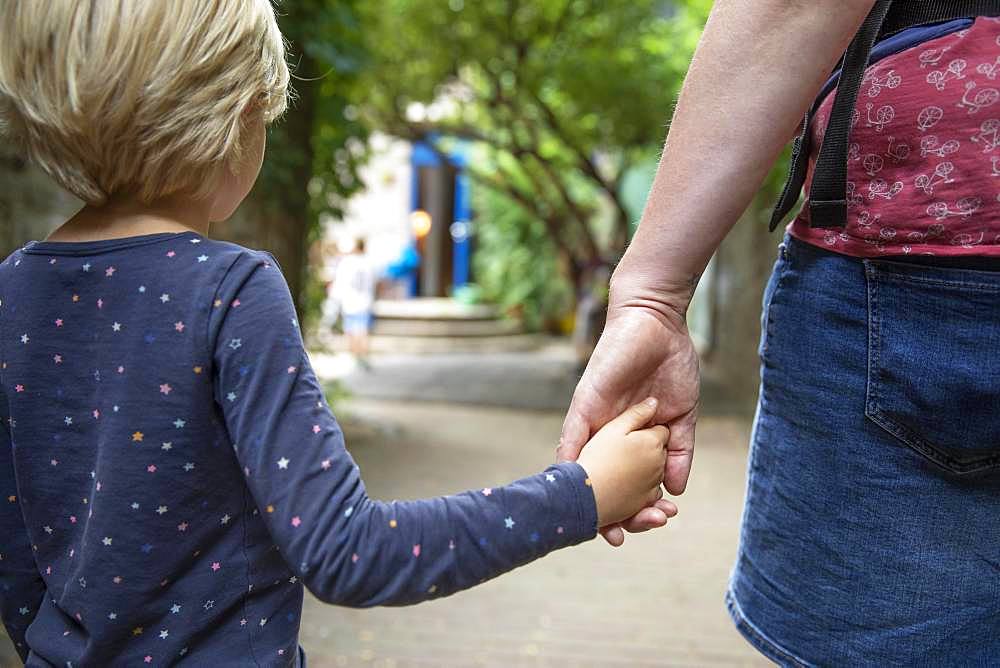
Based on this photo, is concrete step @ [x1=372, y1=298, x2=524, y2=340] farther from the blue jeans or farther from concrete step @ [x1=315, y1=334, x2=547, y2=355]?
the blue jeans

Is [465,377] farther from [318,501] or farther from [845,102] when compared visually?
[318,501]

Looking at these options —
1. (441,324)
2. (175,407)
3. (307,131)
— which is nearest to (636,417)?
(175,407)

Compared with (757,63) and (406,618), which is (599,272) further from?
(757,63)

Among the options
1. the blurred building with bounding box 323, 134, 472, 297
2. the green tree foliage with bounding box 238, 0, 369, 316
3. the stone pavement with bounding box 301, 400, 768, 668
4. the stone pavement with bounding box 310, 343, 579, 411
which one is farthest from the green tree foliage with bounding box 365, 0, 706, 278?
the blurred building with bounding box 323, 134, 472, 297

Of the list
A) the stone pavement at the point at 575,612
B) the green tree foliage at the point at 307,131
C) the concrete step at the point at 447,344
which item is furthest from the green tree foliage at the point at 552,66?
the stone pavement at the point at 575,612

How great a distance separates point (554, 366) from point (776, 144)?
1154cm

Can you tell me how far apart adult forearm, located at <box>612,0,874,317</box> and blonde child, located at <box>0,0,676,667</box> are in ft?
1.08

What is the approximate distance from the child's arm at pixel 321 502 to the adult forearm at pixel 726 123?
1.39 feet

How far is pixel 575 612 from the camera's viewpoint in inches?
148

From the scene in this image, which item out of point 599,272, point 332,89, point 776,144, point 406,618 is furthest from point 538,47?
point 776,144

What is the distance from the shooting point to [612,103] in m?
9.49

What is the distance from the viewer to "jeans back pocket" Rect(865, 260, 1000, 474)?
3.46 feet

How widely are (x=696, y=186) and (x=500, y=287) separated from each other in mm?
16708

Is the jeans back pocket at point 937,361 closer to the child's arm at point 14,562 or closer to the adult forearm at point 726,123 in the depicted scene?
the adult forearm at point 726,123
